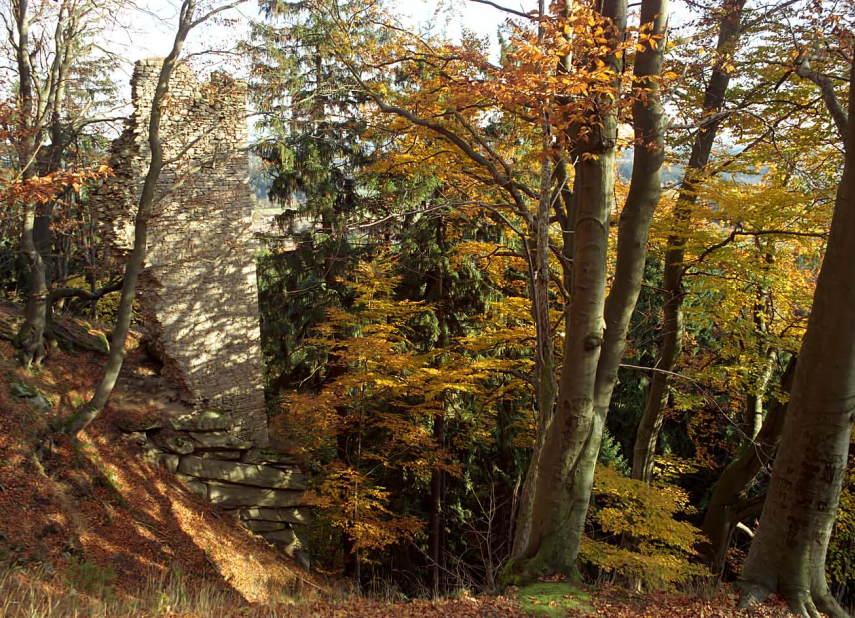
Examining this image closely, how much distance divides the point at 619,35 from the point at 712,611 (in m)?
4.47

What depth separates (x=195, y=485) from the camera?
10.2 meters

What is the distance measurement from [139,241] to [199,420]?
3473 millimetres

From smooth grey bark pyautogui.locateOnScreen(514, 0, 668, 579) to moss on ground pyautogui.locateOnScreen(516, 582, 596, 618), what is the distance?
265 millimetres

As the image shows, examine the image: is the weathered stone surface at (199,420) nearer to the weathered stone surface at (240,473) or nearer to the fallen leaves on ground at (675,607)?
the weathered stone surface at (240,473)

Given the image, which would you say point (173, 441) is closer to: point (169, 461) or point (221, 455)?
point (169, 461)

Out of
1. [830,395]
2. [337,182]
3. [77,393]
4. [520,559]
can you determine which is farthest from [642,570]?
[337,182]

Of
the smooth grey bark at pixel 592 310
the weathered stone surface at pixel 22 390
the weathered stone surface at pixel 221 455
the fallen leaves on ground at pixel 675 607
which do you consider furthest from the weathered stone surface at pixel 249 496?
the fallen leaves on ground at pixel 675 607

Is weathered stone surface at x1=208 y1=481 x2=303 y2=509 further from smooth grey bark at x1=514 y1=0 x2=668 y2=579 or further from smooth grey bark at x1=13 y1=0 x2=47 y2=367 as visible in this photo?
smooth grey bark at x1=514 y1=0 x2=668 y2=579

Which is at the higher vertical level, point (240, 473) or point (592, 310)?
point (592, 310)

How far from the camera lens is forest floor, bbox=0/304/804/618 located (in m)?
4.60

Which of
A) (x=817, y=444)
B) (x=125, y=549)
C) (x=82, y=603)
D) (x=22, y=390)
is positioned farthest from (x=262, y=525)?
(x=817, y=444)

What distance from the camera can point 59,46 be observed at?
9.56m

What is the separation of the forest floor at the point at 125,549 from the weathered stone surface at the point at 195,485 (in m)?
0.13

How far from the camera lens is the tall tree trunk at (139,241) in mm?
8805
